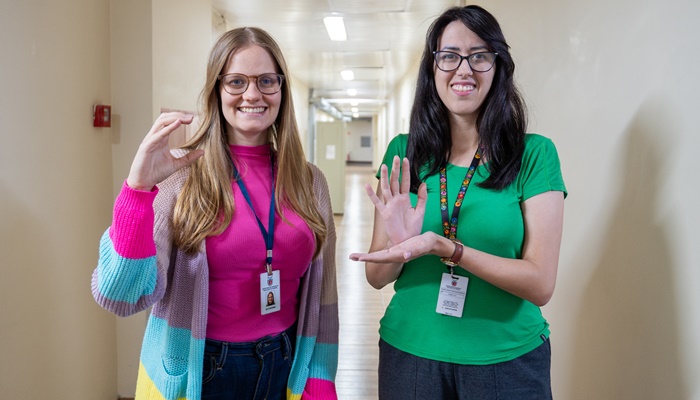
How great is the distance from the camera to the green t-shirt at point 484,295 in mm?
1345

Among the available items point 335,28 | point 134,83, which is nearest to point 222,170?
point 134,83

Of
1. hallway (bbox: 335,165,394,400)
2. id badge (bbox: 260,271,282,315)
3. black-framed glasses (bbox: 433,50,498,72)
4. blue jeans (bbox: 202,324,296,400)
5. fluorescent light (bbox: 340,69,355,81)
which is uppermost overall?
fluorescent light (bbox: 340,69,355,81)

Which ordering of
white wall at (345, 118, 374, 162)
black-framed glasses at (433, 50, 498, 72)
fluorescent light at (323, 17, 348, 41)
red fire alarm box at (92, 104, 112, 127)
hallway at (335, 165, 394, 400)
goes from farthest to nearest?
white wall at (345, 118, 374, 162)
fluorescent light at (323, 17, 348, 41)
hallway at (335, 165, 394, 400)
red fire alarm box at (92, 104, 112, 127)
black-framed glasses at (433, 50, 498, 72)

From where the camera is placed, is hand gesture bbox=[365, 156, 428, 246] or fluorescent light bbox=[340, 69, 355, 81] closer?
hand gesture bbox=[365, 156, 428, 246]

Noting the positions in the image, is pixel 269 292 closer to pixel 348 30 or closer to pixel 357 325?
pixel 357 325

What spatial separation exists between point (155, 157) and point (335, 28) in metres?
6.34

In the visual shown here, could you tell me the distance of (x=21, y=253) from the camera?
2316mm

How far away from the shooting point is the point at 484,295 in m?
1.38

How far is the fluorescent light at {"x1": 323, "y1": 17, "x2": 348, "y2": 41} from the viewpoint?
6652 millimetres

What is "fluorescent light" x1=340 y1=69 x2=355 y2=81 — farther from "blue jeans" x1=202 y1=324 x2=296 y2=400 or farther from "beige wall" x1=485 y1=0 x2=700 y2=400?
"blue jeans" x1=202 y1=324 x2=296 y2=400

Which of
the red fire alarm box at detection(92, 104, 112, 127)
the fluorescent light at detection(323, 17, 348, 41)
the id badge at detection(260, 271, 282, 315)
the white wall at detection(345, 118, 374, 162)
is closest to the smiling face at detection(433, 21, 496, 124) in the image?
the id badge at detection(260, 271, 282, 315)

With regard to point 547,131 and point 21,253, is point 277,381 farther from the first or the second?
A: point 547,131

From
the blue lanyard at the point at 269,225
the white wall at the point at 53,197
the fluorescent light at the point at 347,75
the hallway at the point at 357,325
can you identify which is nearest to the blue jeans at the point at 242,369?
the blue lanyard at the point at 269,225

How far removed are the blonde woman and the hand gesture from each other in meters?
0.26
